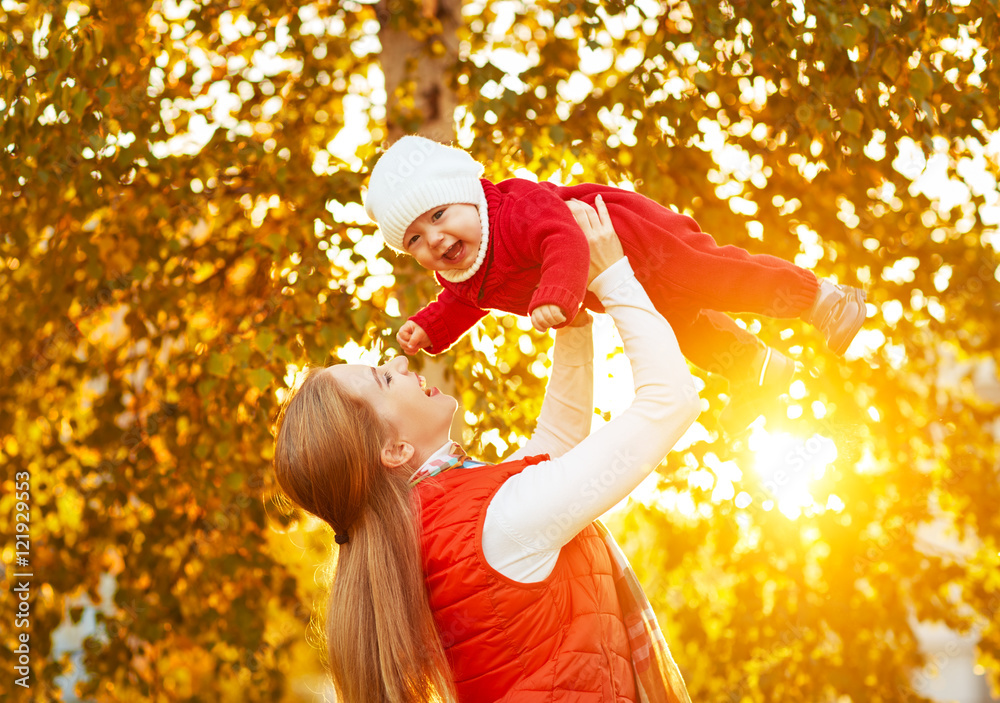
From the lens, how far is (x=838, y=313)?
5.97 feet

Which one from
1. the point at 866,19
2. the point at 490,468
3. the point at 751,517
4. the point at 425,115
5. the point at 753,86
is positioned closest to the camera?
the point at 490,468

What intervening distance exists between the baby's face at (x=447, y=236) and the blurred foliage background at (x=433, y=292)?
0.85 metres

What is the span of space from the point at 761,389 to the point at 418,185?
99cm

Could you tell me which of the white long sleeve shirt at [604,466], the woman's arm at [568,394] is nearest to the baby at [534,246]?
the woman's arm at [568,394]

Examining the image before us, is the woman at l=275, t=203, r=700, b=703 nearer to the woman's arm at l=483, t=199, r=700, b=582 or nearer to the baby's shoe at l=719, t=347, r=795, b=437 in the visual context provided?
the woman's arm at l=483, t=199, r=700, b=582

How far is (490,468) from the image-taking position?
5.65ft

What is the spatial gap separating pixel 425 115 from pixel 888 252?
7.41ft

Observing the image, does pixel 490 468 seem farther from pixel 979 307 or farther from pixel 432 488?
pixel 979 307

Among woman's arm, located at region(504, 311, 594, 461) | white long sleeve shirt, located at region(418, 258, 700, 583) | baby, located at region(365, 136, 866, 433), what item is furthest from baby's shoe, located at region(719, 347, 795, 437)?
white long sleeve shirt, located at region(418, 258, 700, 583)

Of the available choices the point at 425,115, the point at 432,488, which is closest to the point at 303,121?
the point at 425,115

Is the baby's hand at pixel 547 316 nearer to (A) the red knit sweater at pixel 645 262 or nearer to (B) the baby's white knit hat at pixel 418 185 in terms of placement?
(A) the red knit sweater at pixel 645 262

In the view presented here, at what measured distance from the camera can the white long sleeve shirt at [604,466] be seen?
4.95 feet

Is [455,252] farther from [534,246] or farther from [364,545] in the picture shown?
[364,545]

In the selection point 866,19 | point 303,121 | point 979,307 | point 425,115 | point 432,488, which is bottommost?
point 432,488
